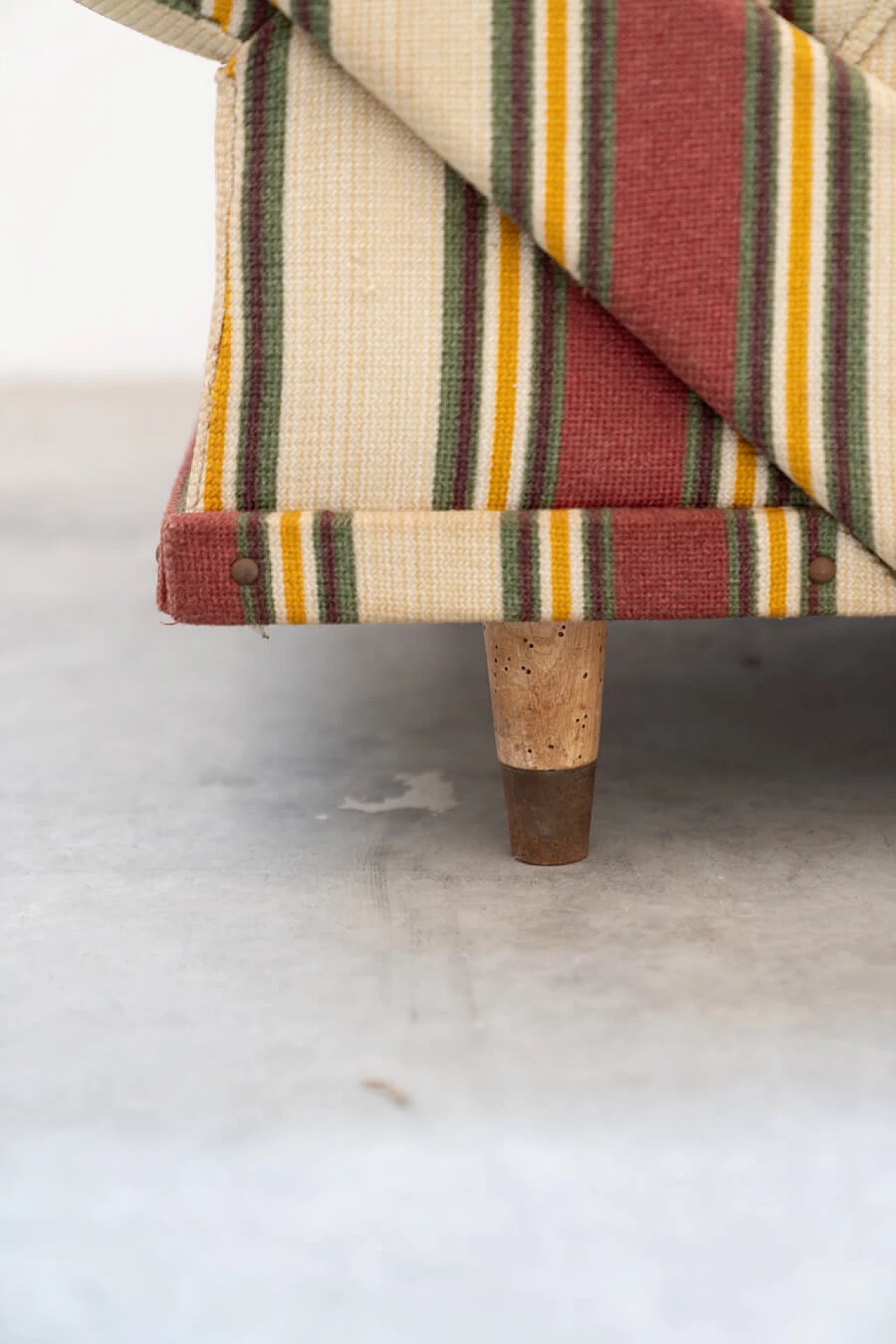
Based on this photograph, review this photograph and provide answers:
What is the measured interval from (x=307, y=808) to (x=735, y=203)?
0.48 m

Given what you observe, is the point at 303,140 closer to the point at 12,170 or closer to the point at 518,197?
the point at 518,197

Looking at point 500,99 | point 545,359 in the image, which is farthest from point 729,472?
point 500,99

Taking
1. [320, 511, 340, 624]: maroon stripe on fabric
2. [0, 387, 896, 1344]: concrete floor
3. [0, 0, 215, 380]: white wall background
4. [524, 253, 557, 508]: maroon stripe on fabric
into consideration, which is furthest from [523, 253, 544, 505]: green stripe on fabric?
[0, 0, 215, 380]: white wall background

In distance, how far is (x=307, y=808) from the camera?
93 centimetres

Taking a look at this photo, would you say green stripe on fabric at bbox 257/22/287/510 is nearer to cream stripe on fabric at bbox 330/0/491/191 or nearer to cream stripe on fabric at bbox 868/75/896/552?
cream stripe on fabric at bbox 330/0/491/191

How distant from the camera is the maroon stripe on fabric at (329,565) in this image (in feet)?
2.25

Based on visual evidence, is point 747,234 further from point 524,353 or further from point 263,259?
point 263,259

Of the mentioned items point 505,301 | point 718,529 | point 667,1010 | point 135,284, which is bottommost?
point 135,284

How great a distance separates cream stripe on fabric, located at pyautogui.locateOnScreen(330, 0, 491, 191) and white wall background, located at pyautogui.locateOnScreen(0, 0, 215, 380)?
6.49 feet

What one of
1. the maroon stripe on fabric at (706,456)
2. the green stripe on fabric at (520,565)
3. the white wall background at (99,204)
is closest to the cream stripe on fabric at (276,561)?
the green stripe on fabric at (520,565)

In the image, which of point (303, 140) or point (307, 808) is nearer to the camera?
point (303, 140)

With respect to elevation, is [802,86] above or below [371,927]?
above

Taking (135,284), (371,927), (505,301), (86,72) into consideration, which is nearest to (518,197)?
(505,301)

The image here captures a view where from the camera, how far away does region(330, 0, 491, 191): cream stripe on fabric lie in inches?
25.0
